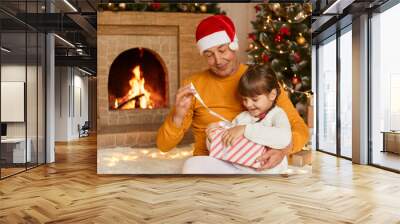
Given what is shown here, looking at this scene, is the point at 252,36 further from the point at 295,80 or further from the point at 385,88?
the point at 385,88

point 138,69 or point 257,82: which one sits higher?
point 138,69

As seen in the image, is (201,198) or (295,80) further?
(295,80)

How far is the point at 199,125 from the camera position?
5.68 metres

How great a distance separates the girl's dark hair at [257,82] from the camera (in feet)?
18.0

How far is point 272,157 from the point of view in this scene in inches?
225

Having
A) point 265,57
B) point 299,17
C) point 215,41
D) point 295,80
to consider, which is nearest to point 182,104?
point 215,41

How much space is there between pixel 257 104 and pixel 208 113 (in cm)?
68

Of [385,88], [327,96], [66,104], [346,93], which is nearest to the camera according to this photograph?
[385,88]

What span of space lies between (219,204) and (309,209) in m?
0.92

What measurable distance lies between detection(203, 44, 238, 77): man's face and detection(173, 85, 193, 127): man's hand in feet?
1.57

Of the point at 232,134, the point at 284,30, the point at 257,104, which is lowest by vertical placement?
the point at 232,134

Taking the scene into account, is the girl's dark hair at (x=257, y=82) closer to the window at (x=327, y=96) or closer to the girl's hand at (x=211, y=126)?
the girl's hand at (x=211, y=126)

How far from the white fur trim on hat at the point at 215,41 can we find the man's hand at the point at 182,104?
23.9 inches

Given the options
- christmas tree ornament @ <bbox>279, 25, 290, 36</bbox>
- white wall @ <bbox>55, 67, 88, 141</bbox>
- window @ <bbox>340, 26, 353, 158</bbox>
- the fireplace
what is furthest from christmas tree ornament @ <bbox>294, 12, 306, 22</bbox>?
white wall @ <bbox>55, 67, 88, 141</bbox>
